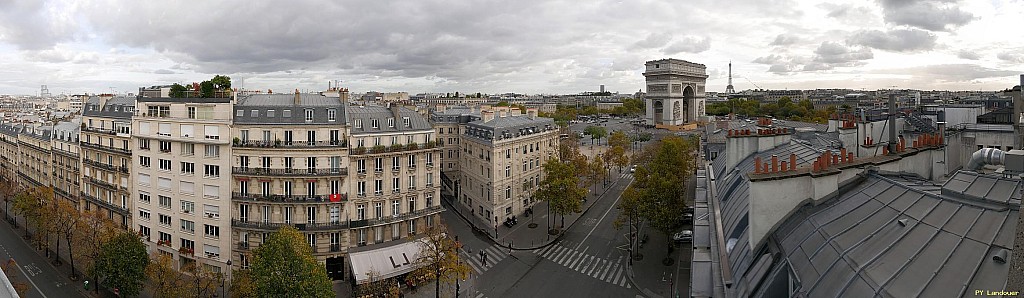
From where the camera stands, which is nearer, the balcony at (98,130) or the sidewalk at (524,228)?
the balcony at (98,130)

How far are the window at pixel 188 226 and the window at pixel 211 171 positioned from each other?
4.01m

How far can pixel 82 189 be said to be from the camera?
49.7 metres

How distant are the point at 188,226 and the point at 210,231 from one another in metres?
2.08

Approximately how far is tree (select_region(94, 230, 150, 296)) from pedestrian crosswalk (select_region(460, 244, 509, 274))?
21351 millimetres

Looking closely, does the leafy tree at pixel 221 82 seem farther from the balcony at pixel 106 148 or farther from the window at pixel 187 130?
the balcony at pixel 106 148

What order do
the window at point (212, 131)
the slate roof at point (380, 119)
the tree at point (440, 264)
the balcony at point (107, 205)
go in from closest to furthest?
the tree at point (440, 264)
the window at point (212, 131)
the slate roof at point (380, 119)
the balcony at point (107, 205)

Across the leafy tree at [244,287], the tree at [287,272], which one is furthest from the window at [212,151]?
the tree at [287,272]

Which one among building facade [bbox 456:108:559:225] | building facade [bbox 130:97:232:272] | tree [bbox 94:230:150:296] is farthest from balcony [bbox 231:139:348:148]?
building facade [bbox 456:108:559:225]

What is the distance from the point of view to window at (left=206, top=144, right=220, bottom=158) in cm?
3919

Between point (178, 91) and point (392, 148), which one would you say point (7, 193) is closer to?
point (178, 91)

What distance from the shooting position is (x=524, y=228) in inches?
2047

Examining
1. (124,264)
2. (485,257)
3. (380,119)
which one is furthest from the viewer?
(485,257)

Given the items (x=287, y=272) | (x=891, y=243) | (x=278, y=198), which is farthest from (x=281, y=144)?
(x=891, y=243)

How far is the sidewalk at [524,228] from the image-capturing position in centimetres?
4762
